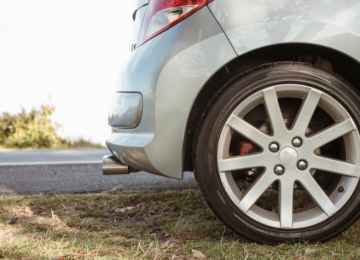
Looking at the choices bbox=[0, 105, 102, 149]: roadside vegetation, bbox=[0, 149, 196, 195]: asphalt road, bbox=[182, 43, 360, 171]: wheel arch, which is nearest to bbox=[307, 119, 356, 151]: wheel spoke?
bbox=[182, 43, 360, 171]: wheel arch

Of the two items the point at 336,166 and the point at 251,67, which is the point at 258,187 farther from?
the point at 251,67

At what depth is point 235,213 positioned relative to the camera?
1624 millimetres

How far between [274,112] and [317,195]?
0.54 metres

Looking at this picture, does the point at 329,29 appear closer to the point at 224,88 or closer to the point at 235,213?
the point at 224,88

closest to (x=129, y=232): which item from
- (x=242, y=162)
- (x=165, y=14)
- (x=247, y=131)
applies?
(x=242, y=162)

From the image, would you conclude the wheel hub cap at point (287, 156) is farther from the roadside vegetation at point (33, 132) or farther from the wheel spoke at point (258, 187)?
the roadside vegetation at point (33, 132)

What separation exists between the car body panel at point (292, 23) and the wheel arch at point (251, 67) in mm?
83

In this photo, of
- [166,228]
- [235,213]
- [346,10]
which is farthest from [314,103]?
[166,228]

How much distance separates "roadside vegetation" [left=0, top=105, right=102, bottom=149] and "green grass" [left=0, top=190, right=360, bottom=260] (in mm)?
7771

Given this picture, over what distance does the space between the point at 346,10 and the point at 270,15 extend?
0.41 m

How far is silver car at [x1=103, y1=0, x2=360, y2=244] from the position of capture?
5.12 feet

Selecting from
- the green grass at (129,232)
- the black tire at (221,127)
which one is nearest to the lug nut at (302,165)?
the black tire at (221,127)

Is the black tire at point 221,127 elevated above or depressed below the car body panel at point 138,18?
below

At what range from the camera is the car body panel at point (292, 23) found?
61.1 inches
